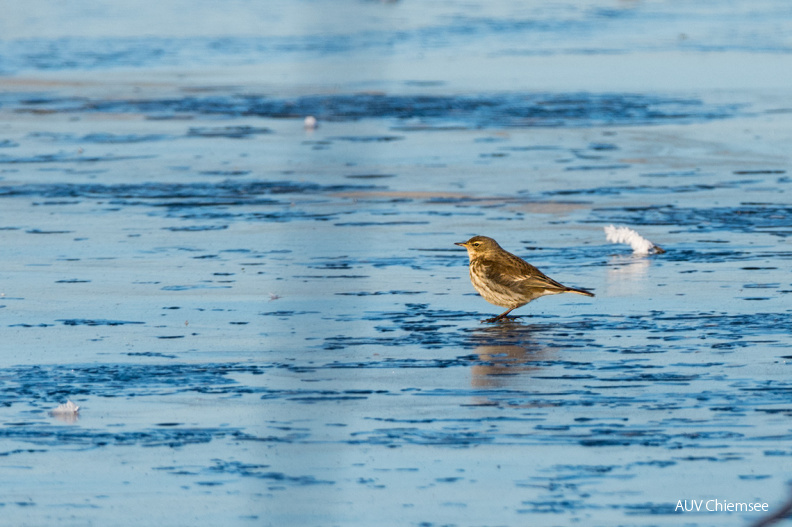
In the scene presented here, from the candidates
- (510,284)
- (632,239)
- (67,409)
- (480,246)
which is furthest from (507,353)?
(632,239)

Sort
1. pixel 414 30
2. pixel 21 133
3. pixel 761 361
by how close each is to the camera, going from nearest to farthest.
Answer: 1. pixel 761 361
2. pixel 21 133
3. pixel 414 30

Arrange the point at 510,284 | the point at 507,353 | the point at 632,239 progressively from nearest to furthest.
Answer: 1. the point at 507,353
2. the point at 510,284
3. the point at 632,239

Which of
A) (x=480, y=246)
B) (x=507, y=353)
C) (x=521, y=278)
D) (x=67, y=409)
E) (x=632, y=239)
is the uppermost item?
(x=632, y=239)

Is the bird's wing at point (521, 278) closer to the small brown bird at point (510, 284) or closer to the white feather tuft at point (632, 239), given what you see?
the small brown bird at point (510, 284)

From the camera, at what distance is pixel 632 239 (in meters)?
10.0

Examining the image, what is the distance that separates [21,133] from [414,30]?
12633 mm

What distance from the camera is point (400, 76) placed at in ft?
68.7

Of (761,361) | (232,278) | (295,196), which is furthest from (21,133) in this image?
(761,361)

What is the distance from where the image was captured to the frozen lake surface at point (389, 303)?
5426 mm

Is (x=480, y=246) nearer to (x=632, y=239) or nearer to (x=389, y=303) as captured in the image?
(x=389, y=303)

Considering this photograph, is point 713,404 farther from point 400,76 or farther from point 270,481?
point 400,76

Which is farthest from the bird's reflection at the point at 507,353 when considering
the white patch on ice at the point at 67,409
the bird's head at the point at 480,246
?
the white patch on ice at the point at 67,409

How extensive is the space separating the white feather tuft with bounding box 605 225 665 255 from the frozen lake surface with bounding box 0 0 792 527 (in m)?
0.09

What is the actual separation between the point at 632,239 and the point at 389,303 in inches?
88.2
